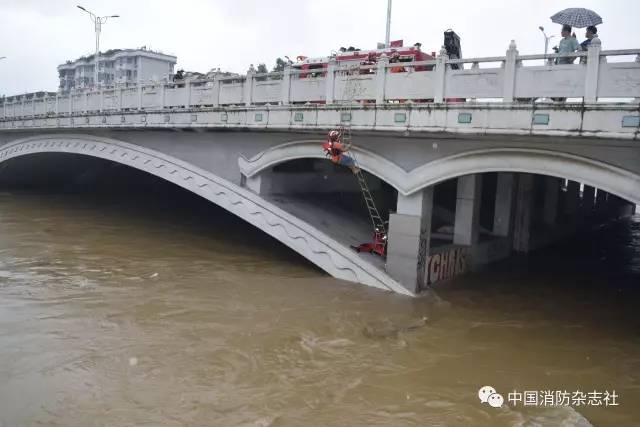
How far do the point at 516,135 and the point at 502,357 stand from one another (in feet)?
11.3

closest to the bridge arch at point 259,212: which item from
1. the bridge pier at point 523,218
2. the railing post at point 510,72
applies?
the railing post at point 510,72

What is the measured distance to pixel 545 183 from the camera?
18.7 metres

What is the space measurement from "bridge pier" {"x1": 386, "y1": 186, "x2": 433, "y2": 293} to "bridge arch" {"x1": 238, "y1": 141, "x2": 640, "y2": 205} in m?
0.30

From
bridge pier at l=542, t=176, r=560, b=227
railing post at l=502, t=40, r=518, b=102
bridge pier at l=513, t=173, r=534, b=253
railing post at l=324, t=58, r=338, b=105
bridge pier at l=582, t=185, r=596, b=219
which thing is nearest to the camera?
railing post at l=502, t=40, r=518, b=102

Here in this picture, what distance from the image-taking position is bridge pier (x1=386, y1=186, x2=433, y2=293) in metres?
10.6

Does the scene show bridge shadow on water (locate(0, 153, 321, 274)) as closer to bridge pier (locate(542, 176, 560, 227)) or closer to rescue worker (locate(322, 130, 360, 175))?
rescue worker (locate(322, 130, 360, 175))

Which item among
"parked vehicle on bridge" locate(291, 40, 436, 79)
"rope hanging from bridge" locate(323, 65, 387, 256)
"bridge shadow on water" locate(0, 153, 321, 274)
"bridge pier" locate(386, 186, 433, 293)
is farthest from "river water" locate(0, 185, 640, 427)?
"parked vehicle on bridge" locate(291, 40, 436, 79)

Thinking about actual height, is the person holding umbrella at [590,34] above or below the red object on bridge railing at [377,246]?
above

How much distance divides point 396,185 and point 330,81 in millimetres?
2537

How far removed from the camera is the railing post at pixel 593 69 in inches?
318

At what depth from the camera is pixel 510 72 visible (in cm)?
888

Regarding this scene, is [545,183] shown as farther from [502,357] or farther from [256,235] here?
[502,357]

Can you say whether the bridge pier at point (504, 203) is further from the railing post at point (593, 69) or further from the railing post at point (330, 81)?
the railing post at point (593, 69)

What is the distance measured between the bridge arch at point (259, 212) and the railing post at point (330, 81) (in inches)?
107
